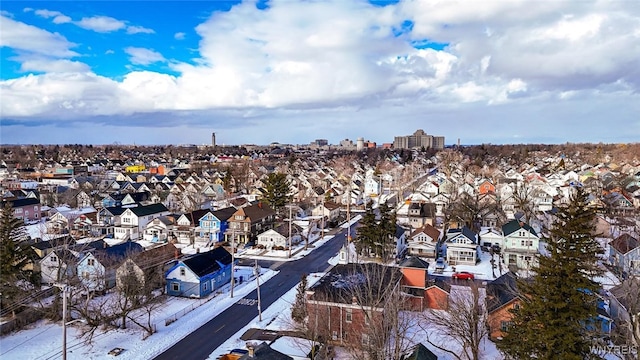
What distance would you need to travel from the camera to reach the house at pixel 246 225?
37094 mm

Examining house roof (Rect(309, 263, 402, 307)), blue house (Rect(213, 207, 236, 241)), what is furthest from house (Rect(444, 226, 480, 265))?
blue house (Rect(213, 207, 236, 241))

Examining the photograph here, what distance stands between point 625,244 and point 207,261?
91.6 ft

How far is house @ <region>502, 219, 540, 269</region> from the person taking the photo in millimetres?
29688

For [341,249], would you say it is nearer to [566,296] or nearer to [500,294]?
[500,294]

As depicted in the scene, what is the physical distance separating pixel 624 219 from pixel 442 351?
1285 inches

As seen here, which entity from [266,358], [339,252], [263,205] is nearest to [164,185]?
[263,205]

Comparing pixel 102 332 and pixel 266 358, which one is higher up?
pixel 266 358

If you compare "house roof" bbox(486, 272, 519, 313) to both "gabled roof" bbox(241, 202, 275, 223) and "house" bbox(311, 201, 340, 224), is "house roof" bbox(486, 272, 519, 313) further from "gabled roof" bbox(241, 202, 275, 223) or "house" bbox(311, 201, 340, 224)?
"house" bbox(311, 201, 340, 224)

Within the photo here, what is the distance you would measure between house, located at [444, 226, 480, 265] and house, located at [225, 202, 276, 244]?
17094mm

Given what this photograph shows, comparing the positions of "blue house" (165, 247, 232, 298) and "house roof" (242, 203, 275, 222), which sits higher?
"house roof" (242, 203, 275, 222)

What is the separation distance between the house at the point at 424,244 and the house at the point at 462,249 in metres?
1.50

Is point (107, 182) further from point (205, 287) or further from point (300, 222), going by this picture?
point (205, 287)

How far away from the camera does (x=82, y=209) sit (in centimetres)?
5053

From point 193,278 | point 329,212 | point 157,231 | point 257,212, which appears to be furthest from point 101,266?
point 329,212
